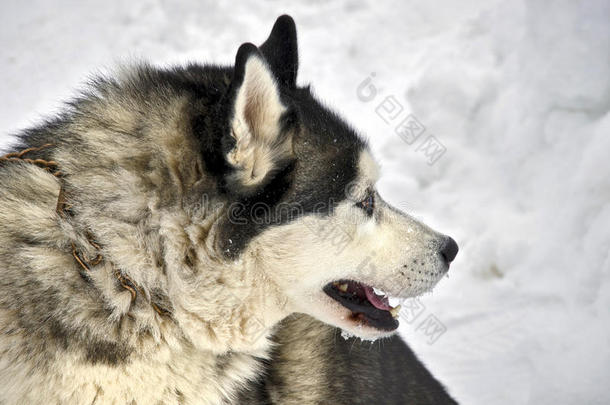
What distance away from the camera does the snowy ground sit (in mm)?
4379

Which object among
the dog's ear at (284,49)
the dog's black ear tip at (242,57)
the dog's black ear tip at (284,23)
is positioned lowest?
the dog's black ear tip at (242,57)

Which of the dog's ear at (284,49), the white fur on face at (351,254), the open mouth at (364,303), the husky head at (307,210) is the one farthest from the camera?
the open mouth at (364,303)

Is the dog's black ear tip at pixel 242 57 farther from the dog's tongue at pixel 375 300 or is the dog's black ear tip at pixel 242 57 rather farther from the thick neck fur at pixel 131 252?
the dog's tongue at pixel 375 300

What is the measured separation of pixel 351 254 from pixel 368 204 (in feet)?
0.95

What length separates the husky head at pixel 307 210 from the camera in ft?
7.25

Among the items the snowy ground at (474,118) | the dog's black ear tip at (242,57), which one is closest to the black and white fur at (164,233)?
the dog's black ear tip at (242,57)

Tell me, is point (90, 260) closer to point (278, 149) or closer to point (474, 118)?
point (278, 149)

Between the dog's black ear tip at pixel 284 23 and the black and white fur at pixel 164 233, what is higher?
the dog's black ear tip at pixel 284 23

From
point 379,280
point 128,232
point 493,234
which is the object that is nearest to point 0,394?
point 128,232

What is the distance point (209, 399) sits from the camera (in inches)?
93.4

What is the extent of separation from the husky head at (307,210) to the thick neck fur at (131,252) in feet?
0.34

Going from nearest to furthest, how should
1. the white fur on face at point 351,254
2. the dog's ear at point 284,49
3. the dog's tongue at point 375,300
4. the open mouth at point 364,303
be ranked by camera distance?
the white fur on face at point 351,254 → the dog's ear at point 284,49 → the open mouth at point 364,303 → the dog's tongue at point 375,300

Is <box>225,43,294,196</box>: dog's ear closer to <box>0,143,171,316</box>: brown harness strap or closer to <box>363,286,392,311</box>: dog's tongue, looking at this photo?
<box>0,143,171,316</box>: brown harness strap

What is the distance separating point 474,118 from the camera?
578 cm
